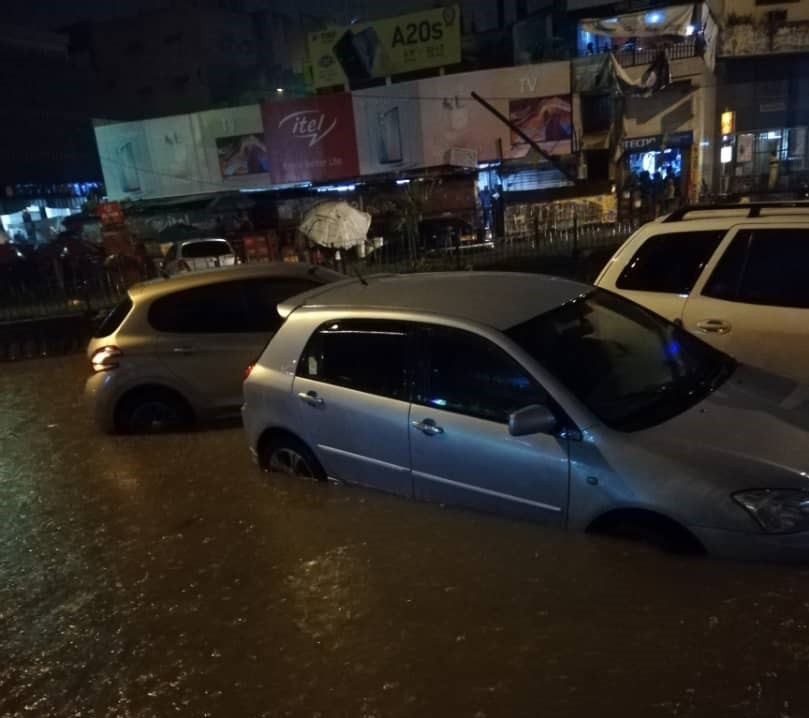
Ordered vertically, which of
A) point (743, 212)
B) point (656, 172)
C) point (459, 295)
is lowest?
point (459, 295)

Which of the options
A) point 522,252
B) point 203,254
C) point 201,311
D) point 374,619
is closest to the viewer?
point 374,619

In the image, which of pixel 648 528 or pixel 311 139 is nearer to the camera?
pixel 648 528

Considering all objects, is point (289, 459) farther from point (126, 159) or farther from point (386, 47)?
point (126, 159)

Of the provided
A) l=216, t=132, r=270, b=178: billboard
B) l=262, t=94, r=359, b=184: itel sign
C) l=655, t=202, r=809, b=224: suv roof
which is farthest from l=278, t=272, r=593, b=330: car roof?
l=216, t=132, r=270, b=178: billboard

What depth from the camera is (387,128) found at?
19.8 metres

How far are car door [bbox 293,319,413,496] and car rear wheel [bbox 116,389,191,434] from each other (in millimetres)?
2547

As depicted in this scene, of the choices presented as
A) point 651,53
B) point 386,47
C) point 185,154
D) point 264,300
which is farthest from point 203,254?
point 651,53

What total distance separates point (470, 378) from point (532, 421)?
0.55 m

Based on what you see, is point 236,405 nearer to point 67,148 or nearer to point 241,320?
point 241,320

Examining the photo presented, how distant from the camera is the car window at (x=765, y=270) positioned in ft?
15.1

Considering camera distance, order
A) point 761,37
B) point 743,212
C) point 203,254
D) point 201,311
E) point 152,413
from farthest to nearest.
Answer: point 761,37 → point 203,254 → point 152,413 → point 201,311 → point 743,212

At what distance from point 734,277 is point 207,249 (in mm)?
14028

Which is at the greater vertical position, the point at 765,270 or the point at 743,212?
the point at 743,212

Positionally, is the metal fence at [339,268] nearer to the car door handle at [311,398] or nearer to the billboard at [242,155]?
the car door handle at [311,398]
